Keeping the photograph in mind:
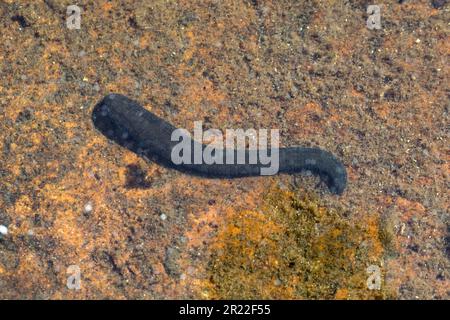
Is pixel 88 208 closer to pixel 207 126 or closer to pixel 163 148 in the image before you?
pixel 163 148

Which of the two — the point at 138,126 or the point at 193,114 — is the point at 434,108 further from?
the point at 138,126

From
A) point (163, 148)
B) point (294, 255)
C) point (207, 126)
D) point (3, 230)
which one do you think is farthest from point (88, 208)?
point (294, 255)

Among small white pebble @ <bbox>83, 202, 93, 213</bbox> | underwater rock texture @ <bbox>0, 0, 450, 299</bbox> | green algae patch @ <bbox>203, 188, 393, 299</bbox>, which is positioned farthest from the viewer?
small white pebble @ <bbox>83, 202, 93, 213</bbox>

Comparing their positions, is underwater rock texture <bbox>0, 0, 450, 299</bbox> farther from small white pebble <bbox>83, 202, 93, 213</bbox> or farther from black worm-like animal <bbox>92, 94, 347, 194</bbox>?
black worm-like animal <bbox>92, 94, 347, 194</bbox>

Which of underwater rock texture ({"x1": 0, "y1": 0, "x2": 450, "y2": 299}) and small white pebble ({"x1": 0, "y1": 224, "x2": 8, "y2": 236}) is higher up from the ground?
underwater rock texture ({"x1": 0, "y1": 0, "x2": 450, "y2": 299})

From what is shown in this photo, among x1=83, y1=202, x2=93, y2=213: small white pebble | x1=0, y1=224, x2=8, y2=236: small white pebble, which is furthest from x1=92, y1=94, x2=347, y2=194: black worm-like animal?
x1=0, y1=224, x2=8, y2=236: small white pebble

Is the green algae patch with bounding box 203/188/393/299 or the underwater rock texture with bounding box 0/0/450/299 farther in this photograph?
the underwater rock texture with bounding box 0/0/450/299
